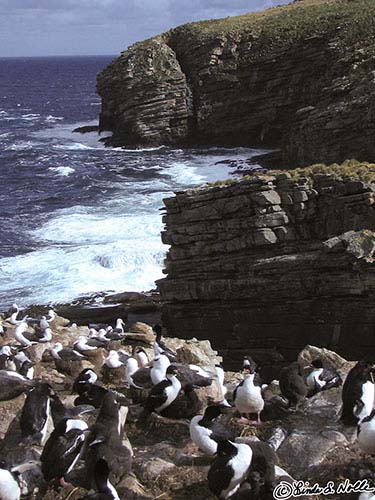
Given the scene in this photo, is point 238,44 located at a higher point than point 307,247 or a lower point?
higher

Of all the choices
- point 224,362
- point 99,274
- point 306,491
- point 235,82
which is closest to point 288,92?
point 235,82

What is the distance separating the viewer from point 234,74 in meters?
78.4

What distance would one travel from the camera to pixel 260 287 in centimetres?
3045

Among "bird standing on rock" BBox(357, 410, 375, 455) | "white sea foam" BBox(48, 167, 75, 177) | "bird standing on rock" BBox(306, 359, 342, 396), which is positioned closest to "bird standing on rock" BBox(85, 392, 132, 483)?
"bird standing on rock" BBox(357, 410, 375, 455)

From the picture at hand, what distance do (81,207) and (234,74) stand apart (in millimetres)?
28517

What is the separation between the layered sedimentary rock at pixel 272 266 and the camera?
2855 centimetres

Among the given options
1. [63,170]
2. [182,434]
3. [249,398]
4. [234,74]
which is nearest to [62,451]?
[182,434]

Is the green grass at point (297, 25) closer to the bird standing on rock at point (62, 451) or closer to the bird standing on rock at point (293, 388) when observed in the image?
the bird standing on rock at point (293, 388)

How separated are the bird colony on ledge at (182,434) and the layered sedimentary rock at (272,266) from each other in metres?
9.29

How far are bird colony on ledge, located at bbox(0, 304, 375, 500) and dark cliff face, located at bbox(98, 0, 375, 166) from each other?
55.4 m

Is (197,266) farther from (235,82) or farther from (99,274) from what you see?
(235,82)

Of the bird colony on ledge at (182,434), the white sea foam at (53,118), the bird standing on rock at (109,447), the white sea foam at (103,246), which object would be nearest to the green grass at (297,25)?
the white sea foam at (103,246)

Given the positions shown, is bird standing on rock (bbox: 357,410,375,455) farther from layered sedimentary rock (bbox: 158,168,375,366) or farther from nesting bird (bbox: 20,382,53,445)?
layered sedimentary rock (bbox: 158,168,375,366)

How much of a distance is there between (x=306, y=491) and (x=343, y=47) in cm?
6559
